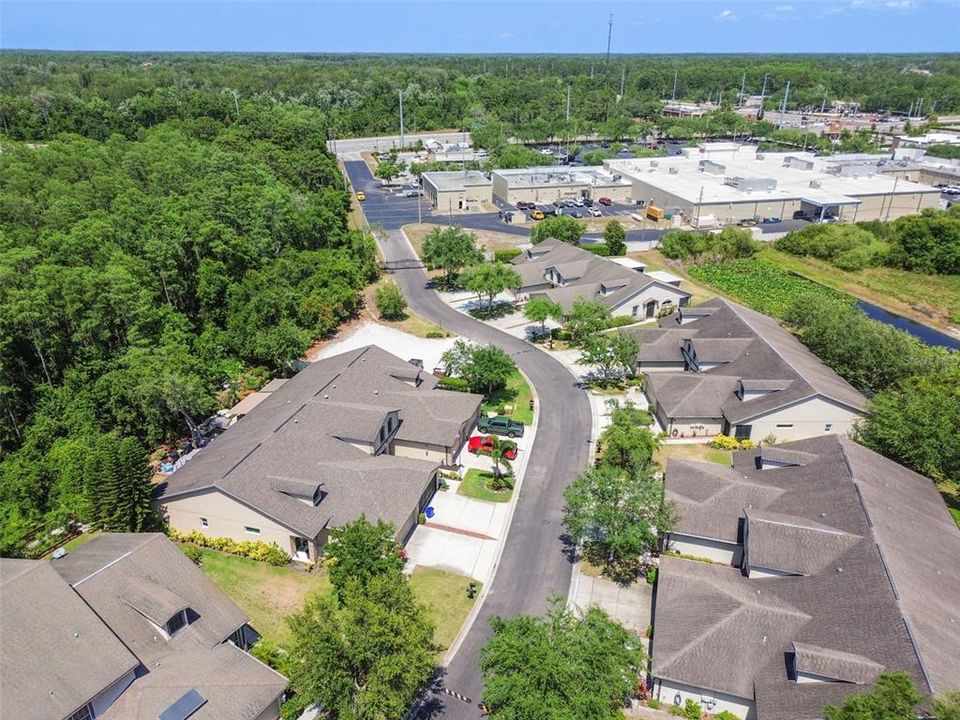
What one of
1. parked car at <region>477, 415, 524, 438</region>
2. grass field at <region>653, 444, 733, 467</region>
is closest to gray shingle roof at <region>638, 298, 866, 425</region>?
grass field at <region>653, 444, 733, 467</region>

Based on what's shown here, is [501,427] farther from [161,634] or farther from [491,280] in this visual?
[161,634]

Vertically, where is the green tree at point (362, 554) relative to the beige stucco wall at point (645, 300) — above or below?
above

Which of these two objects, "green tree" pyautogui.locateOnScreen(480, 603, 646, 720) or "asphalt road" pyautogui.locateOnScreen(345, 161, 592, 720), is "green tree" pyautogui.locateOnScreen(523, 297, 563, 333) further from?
"green tree" pyautogui.locateOnScreen(480, 603, 646, 720)

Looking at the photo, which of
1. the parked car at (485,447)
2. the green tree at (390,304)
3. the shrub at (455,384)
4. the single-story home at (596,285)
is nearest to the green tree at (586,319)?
the single-story home at (596,285)

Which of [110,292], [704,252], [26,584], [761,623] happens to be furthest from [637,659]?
[704,252]

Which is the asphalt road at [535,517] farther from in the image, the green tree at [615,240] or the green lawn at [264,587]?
the green tree at [615,240]

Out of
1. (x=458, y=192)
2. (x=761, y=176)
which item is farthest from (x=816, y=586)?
(x=761, y=176)

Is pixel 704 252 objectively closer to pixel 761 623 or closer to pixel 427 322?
pixel 427 322
